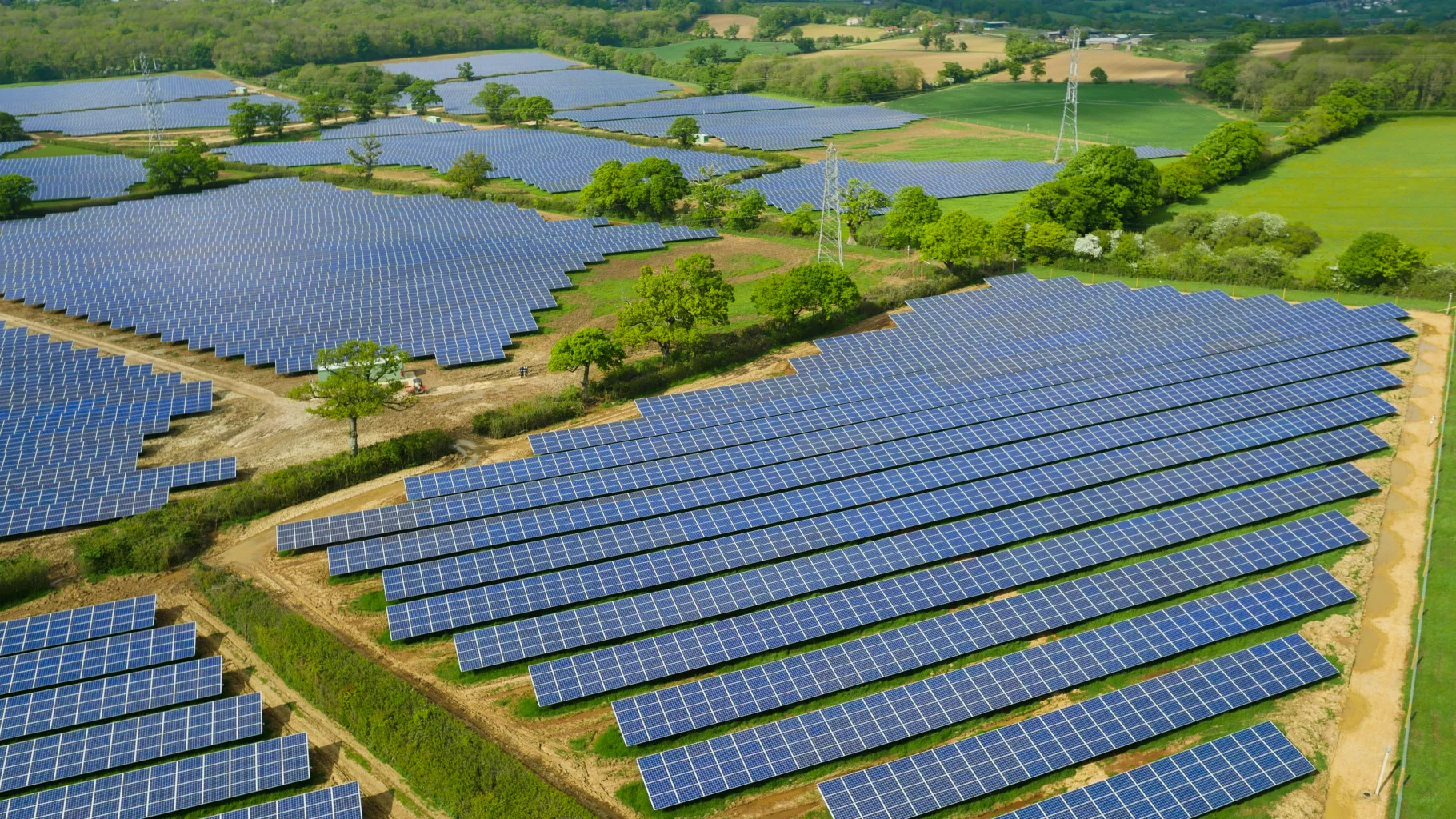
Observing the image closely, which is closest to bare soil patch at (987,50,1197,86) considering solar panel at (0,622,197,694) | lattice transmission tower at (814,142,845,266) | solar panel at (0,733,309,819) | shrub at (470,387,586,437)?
lattice transmission tower at (814,142,845,266)

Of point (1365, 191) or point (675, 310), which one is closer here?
point (675, 310)

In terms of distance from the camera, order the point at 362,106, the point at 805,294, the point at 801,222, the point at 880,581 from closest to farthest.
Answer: the point at 880,581, the point at 805,294, the point at 801,222, the point at 362,106

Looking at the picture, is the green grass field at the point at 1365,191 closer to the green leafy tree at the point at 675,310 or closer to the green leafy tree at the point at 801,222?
the green leafy tree at the point at 801,222

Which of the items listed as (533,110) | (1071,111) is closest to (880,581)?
(1071,111)

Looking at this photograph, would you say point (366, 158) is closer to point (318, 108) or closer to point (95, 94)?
point (318, 108)

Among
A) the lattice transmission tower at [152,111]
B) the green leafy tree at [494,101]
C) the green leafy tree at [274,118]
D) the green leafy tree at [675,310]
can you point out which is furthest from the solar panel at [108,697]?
the green leafy tree at [494,101]

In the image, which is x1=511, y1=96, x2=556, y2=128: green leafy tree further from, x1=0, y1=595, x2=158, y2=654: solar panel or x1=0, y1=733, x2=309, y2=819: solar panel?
x1=0, y1=733, x2=309, y2=819: solar panel
